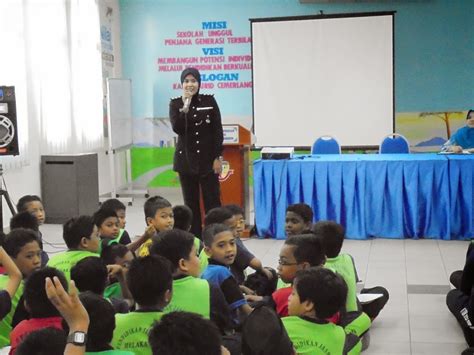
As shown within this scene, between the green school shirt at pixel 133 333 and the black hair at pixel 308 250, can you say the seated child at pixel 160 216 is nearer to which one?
the black hair at pixel 308 250

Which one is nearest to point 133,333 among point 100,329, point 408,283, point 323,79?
point 100,329

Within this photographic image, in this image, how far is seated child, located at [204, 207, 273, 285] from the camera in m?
3.39

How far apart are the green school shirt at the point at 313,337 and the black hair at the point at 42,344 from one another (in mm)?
711

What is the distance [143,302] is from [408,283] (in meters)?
2.83

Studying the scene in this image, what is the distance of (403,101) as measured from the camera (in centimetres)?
856

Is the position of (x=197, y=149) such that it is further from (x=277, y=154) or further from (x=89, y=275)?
(x=89, y=275)

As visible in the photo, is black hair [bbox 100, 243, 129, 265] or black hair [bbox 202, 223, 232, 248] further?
black hair [bbox 100, 243, 129, 265]

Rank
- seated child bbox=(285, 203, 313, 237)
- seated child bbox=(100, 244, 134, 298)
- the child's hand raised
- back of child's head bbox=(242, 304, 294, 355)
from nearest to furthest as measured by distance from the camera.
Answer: the child's hand raised < back of child's head bbox=(242, 304, 294, 355) < seated child bbox=(100, 244, 134, 298) < seated child bbox=(285, 203, 313, 237)

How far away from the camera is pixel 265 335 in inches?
64.5

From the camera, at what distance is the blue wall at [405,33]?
8.38 meters

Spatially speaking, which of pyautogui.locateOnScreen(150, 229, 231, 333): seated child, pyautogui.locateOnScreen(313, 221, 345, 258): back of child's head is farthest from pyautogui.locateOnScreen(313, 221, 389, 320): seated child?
pyautogui.locateOnScreen(150, 229, 231, 333): seated child

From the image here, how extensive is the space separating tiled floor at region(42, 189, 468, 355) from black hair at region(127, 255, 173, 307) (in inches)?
61.2

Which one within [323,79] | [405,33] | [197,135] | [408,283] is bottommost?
[408,283]

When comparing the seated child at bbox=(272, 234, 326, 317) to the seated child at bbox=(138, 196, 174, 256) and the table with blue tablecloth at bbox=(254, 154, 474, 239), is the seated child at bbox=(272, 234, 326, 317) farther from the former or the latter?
the table with blue tablecloth at bbox=(254, 154, 474, 239)
